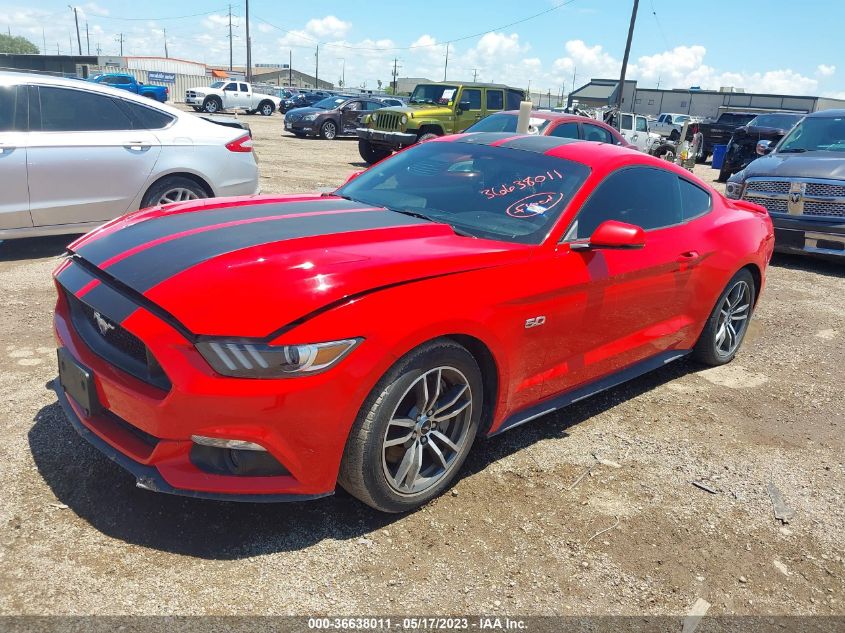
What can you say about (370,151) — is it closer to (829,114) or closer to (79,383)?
(829,114)

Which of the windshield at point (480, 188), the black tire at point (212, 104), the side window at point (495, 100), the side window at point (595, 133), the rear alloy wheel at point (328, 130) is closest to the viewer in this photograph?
the windshield at point (480, 188)

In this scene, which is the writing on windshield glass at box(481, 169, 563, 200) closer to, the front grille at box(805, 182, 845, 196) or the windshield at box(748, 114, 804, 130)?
the front grille at box(805, 182, 845, 196)

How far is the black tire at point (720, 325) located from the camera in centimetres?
466

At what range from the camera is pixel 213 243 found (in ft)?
9.10

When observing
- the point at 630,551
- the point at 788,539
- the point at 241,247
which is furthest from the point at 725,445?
the point at 241,247

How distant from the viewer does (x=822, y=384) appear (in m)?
4.87

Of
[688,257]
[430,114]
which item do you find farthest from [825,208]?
[430,114]

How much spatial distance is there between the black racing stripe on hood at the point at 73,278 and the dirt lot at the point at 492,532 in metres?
0.81


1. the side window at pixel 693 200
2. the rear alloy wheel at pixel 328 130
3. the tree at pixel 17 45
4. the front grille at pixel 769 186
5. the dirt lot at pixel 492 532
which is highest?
the tree at pixel 17 45

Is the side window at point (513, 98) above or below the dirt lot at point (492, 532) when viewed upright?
above

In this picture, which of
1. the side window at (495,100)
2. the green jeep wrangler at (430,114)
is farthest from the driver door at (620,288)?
the side window at (495,100)

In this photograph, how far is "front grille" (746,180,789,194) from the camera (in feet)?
27.0

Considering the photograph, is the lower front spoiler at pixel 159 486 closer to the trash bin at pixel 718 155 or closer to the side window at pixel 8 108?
the side window at pixel 8 108

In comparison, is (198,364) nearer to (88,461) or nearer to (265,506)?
(265,506)
